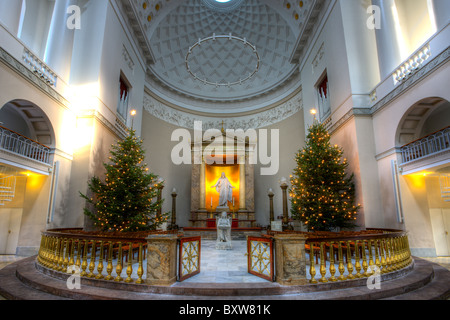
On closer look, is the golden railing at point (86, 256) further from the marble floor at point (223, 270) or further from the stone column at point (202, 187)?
the stone column at point (202, 187)

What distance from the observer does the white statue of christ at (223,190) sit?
51.5ft

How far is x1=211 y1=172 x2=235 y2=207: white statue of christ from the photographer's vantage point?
15688 millimetres

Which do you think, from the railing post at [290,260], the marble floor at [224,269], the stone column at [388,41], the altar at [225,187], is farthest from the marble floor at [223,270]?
the stone column at [388,41]

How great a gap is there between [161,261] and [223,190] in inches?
449

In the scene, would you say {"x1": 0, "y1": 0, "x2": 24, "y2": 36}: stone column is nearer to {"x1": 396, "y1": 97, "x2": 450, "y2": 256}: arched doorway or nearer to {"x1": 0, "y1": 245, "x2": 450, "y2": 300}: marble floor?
{"x1": 0, "y1": 245, "x2": 450, "y2": 300}: marble floor

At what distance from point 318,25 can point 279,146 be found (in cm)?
732

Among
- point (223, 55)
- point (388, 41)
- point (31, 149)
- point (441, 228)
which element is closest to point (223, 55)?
point (223, 55)

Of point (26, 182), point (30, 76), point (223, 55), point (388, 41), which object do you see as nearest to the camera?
point (30, 76)

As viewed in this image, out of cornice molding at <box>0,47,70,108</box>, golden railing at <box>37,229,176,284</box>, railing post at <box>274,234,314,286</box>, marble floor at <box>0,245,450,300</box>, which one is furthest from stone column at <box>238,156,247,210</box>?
railing post at <box>274,234,314,286</box>

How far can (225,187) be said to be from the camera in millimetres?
15852

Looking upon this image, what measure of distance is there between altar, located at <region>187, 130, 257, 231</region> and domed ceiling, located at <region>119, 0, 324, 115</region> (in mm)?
4467

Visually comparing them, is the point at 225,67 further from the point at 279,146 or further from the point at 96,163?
the point at 96,163

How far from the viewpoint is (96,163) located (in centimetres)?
1067

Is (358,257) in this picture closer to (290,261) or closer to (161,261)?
(290,261)
